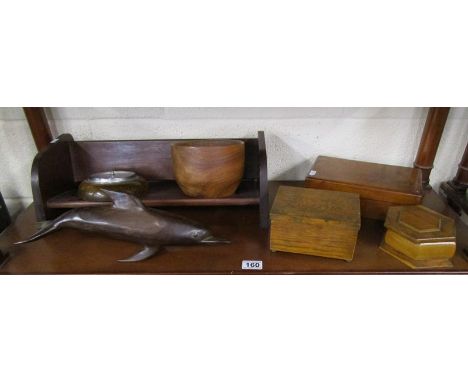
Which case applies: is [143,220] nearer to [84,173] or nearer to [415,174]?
[84,173]

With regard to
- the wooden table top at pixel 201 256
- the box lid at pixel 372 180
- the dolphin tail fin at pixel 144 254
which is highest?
the box lid at pixel 372 180

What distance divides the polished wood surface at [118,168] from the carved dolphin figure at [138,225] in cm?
6

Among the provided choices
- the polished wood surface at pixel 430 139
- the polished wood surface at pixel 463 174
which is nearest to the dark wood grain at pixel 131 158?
the polished wood surface at pixel 430 139

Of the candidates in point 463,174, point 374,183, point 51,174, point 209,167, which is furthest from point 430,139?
point 51,174

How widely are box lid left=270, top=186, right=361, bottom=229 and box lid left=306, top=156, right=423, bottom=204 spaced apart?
8 centimetres

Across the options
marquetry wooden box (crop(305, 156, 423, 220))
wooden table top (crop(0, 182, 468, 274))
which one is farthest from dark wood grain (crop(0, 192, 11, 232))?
marquetry wooden box (crop(305, 156, 423, 220))

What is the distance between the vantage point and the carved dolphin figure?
26.9 inches

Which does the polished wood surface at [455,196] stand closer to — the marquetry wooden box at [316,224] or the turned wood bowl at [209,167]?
the marquetry wooden box at [316,224]

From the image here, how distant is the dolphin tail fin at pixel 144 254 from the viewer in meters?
0.67

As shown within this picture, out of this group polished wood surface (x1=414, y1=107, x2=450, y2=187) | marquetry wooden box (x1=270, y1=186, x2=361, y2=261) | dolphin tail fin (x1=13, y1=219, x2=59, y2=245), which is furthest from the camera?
polished wood surface (x1=414, y1=107, x2=450, y2=187)

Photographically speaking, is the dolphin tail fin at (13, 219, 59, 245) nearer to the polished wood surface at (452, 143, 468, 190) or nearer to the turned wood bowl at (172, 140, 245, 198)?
the turned wood bowl at (172, 140, 245, 198)
